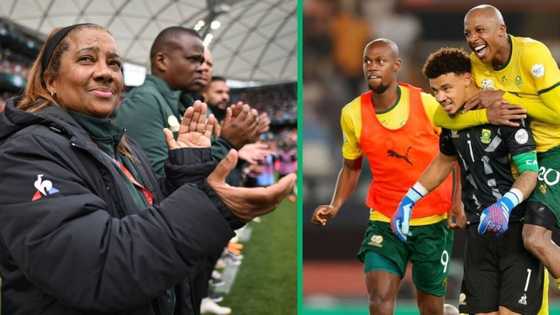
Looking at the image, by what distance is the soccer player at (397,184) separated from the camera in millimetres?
3582

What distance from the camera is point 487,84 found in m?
2.97

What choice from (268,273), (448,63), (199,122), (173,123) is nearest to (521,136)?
(448,63)

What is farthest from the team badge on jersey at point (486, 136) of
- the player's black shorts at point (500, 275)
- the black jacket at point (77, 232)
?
the black jacket at point (77, 232)

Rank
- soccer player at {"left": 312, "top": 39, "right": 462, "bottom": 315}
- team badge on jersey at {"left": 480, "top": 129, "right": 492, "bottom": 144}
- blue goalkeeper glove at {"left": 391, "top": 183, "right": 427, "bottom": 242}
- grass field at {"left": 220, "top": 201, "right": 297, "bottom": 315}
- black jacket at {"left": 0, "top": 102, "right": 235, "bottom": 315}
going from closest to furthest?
black jacket at {"left": 0, "top": 102, "right": 235, "bottom": 315}, team badge on jersey at {"left": 480, "top": 129, "right": 492, "bottom": 144}, blue goalkeeper glove at {"left": 391, "top": 183, "right": 427, "bottom": 242}, soccer player at {"left": 312, "top": 39, "right": 462, "bottom": 315}, grass field at {"left": 220, "top": 201, "right": 297, "bottom": 315}

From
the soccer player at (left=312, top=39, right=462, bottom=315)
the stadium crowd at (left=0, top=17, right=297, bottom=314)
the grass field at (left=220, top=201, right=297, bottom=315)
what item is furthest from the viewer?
the grass field at (left=220, top=201, right=297, bottom=315)

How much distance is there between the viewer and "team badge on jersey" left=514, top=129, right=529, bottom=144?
2865mm

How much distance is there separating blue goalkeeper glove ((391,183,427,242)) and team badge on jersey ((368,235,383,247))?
269mm

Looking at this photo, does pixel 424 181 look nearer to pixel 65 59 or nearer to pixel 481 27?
pixel 481 27

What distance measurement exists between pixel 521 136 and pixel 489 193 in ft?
0.94

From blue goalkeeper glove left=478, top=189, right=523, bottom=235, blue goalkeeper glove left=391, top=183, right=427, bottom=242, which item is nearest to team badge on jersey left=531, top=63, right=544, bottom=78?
blue goalkeeper glove left=478, top=189, right=523, bottom=235

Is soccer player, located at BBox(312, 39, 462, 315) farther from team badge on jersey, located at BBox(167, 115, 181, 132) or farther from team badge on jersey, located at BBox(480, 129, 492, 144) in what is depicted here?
team badge on jersey, located at BBox(167, 115, 181, 132)

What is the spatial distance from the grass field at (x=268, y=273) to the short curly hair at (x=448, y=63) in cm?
175

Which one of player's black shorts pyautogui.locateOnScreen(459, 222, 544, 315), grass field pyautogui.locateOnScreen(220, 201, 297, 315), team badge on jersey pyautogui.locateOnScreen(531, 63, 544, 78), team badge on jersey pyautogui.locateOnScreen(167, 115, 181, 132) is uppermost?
team badge on jersey pyautogui.locateOnScreen(531, 63, 544, 78)

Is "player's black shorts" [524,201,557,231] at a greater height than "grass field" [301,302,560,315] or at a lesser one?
greater
